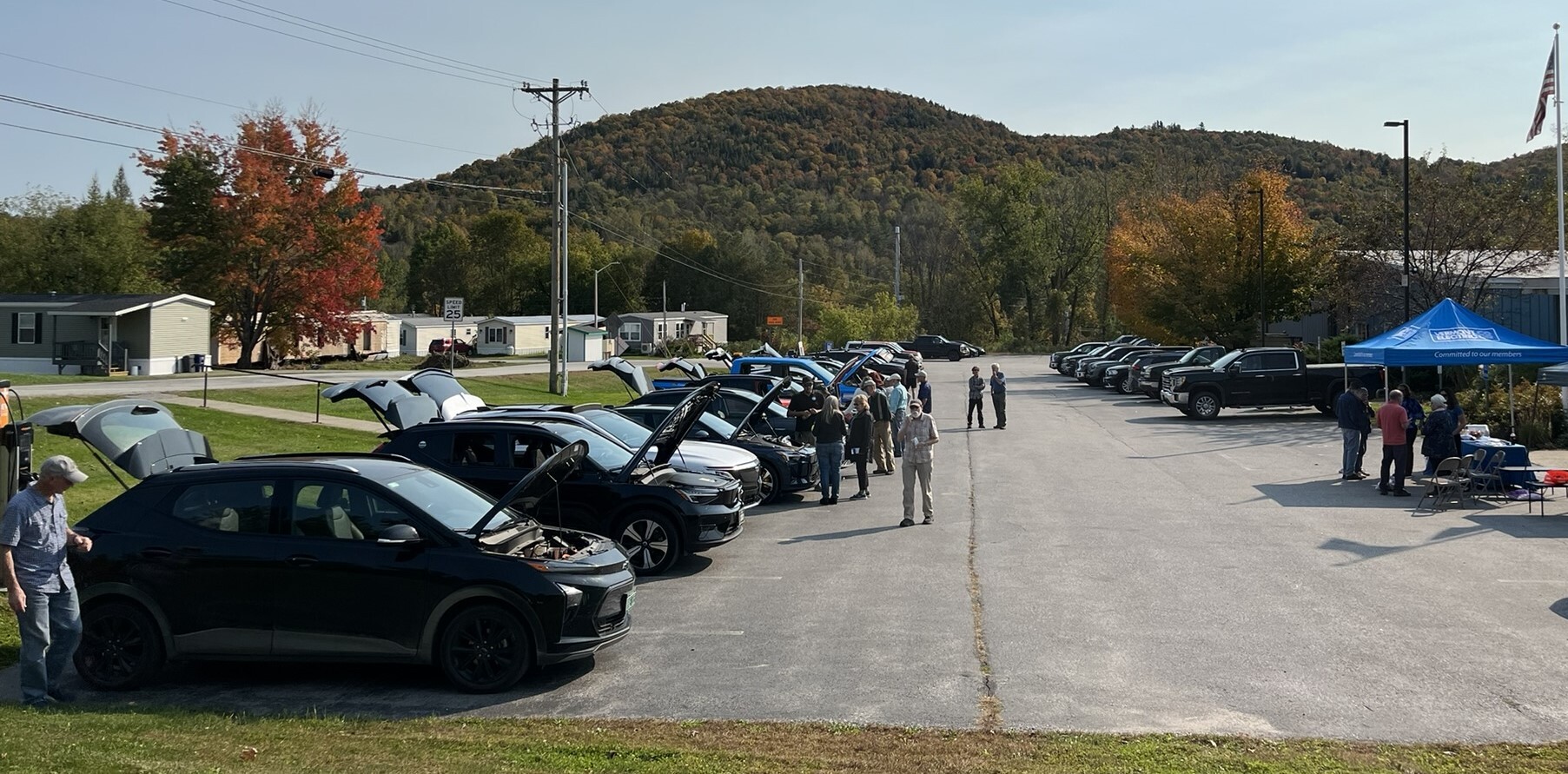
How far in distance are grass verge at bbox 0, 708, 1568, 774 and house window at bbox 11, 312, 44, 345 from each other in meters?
46.3

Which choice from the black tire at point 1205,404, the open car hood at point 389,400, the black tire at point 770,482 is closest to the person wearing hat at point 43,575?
the open car hood at point 389,400

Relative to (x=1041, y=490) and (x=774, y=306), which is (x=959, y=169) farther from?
(x=1041, y=490)

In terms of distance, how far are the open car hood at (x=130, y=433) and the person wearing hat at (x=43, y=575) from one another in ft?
9.54

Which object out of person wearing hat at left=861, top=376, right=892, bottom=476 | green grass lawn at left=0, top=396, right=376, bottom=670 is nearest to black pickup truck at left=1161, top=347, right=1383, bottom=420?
person wearing hat at left=861, top=376, right=892, bottom=476

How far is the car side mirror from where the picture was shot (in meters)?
8.43

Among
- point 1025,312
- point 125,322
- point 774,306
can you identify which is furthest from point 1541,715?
point 774,306

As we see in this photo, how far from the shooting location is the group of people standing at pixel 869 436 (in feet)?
51.1

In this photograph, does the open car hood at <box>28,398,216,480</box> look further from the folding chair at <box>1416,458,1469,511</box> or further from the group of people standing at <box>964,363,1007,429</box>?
the group of people standing at <box>964,363,1007,429</box>

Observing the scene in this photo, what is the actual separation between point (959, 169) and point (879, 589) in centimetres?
17514

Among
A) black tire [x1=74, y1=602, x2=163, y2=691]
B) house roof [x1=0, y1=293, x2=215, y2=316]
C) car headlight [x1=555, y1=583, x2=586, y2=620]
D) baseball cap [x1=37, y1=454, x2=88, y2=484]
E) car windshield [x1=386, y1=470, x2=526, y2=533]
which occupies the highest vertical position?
house roof [x1=0, y1=293, x2=215, y2=316]

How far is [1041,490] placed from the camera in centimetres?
1866

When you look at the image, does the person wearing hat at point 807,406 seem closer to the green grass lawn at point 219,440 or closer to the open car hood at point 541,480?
the green grass lawn at point 219,440

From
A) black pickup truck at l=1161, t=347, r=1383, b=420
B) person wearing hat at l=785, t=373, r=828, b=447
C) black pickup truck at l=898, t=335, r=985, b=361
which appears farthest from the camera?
black pickup truck at l=898, t=335, r=985, b=361

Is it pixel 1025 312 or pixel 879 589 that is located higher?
pixel 1025 312
